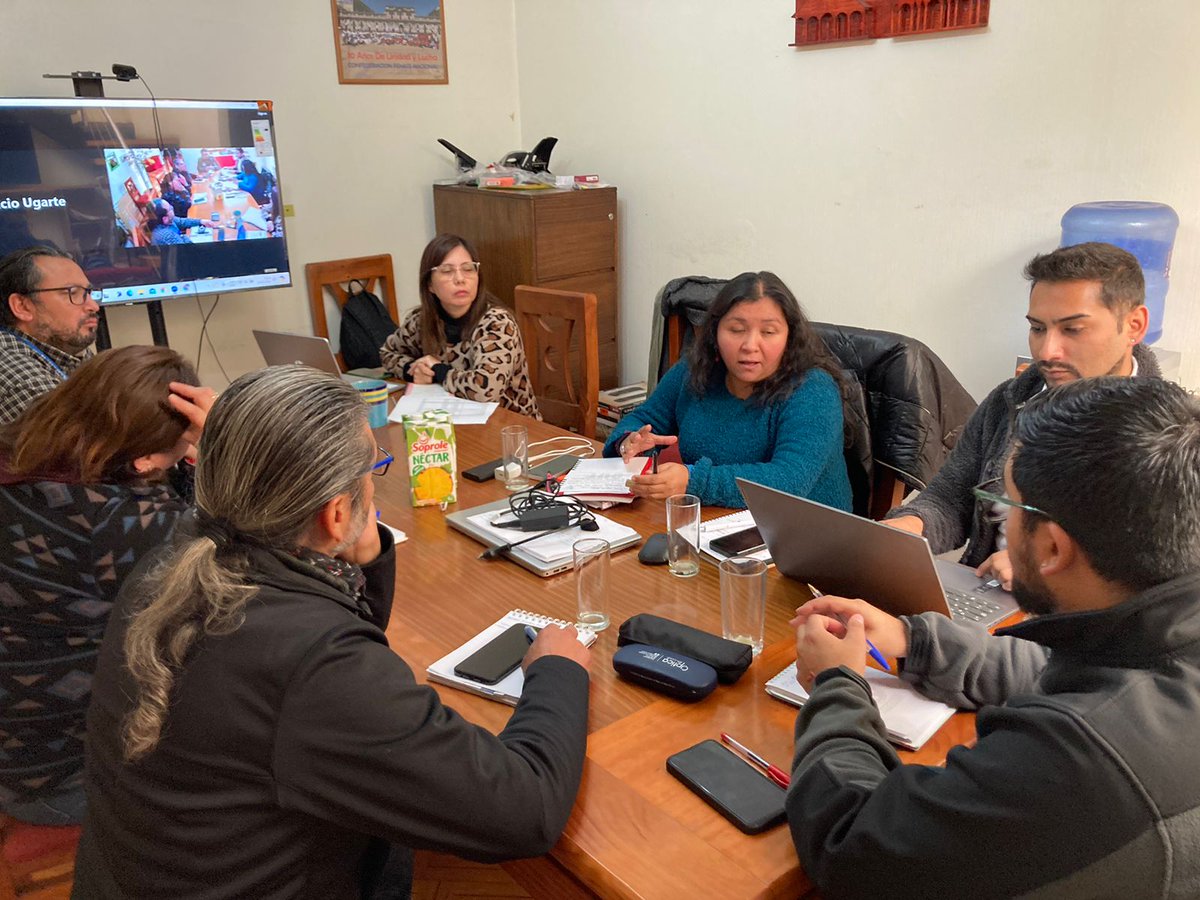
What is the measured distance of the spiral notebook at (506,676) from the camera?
1.23 meters

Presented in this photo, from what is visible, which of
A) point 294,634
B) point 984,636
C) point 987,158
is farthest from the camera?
point 987,158

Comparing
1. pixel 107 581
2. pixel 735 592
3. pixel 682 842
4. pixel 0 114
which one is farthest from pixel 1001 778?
pixel 0 114

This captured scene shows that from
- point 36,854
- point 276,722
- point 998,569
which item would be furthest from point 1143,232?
point 36,854

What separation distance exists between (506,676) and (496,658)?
4 centimetres

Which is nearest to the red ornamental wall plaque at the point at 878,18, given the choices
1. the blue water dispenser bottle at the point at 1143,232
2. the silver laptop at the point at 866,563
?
the blue water dispenser bottle at the point at 1143,232

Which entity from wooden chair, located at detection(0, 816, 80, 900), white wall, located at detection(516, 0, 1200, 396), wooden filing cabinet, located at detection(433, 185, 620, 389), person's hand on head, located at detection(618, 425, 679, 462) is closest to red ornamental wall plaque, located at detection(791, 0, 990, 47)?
white wall, located at detection(516, 0, 1200, 396)

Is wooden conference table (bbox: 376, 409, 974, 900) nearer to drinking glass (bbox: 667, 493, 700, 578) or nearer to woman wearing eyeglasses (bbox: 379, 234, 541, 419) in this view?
drinking glass (bbox: 667, 493, 700, 578)

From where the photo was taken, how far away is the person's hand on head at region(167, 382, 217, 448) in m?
1.44

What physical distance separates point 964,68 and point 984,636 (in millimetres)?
2393

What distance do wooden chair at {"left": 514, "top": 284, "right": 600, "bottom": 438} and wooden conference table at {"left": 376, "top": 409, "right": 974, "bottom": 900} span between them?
3.43 ft

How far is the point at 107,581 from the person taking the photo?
4.48ft

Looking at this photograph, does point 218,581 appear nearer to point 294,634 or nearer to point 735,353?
point 294,634

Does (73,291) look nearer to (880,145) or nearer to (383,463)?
(383,463)

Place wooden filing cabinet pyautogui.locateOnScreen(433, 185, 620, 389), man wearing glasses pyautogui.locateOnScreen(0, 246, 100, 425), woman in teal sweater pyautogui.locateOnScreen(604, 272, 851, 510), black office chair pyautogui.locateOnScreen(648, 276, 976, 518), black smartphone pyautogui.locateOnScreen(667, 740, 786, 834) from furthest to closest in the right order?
wooden filing cabinet pyautogui.locateOnScreen(433, 185, 620, 389), man wearing glasses pyautogui.locateOnScreen(0, 246, 100, 425), black office chair pyautogui.locateOnScreen(648, 276, 976, 518), woman in teal sweater pyautogui.locateOnScreen(604, 272, 851, 510), black smartphone pyautogui.locateOnScreen(667, 740, 786, 834)
